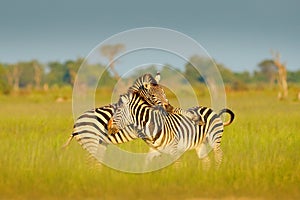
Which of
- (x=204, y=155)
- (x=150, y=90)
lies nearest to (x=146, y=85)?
(x=150, y=90)

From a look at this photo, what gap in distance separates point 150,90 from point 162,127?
2.42ft

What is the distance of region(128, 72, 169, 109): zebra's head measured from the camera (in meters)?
8.19

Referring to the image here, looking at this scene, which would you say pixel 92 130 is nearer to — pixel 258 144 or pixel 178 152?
pixel 178 152

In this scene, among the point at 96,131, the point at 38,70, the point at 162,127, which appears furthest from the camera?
the point at 38,70

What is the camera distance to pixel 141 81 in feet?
27.8

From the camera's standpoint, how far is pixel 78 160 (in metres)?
9.41

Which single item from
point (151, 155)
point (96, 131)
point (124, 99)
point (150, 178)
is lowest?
point (150, 178)

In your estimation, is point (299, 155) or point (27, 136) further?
point (27, 136)

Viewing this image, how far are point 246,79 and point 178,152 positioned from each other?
83375 millimetres

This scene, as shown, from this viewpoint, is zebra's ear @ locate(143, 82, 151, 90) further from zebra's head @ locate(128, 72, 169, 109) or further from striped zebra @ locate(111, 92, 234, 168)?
striped zebra @ locate(111, 92, 234, 168)

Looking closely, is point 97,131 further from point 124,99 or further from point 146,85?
point 146,85

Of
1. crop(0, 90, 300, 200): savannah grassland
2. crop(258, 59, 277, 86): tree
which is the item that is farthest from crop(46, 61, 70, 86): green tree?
crop(0, 90, 300, 200): savannah grassland

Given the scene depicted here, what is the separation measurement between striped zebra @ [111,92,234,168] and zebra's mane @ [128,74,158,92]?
0.10 metres

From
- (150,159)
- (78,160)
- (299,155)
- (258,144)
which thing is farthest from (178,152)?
(258,144)
